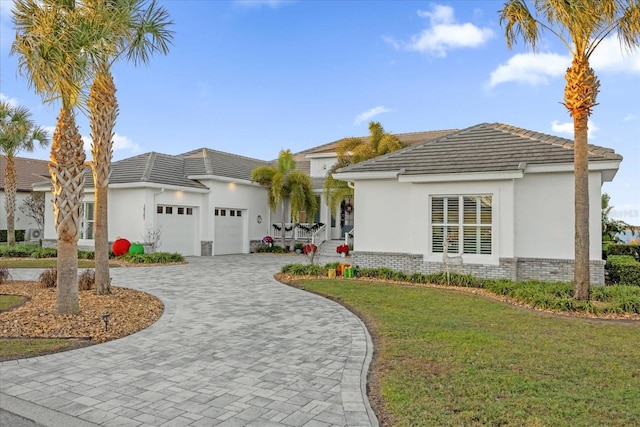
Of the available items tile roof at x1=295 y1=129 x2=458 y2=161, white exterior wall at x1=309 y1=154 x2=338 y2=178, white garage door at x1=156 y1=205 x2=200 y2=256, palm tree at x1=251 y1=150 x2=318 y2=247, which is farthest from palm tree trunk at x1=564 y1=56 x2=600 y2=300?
tile roof at x1=295 y1=129 x2=458 y2=161

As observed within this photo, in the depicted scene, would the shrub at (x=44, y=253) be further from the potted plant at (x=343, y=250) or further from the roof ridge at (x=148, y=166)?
the potted plant at (x=343, y=250)

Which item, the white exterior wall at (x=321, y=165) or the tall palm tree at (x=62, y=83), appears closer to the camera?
the tall palm tree at (x=62, y=83)

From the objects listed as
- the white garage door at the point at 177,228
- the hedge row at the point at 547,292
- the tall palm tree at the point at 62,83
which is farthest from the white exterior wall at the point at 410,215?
the white garage door at the point at 177,228


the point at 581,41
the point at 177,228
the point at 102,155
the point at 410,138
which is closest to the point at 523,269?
the point at 581,41

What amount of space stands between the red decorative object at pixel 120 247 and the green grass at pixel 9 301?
8.41 meters

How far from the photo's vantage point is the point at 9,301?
956cm

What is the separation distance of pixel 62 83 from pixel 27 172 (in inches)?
1200

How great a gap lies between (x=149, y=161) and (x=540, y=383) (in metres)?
21.1

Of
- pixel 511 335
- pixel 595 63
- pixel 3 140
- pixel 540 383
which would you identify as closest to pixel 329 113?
pixel 595 63

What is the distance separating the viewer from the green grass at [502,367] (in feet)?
13.5

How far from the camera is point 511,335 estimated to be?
279 inches

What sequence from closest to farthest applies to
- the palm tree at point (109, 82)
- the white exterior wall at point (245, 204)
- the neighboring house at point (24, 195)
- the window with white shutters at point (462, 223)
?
the palm tree at point (109, 82) < the window with white shutters at point (462, 223) < the white exterior wall at point (245, 204) < the neighboring house at point (24, 195)

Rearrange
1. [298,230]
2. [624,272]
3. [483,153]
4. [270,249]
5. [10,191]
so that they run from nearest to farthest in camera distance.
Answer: [624,272] < [483,153] < [10,191] < [270,249] < [298,230]

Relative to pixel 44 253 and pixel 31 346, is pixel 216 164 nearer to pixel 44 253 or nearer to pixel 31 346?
pixel 44 253
